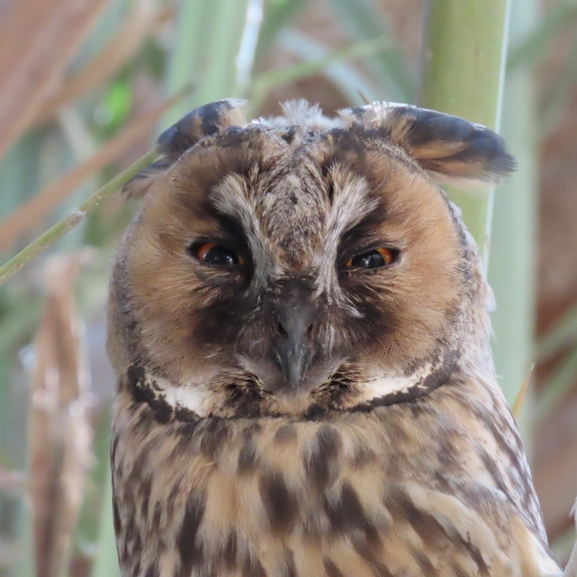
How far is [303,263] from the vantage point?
0.76 m

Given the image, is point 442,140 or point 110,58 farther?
point 110,58

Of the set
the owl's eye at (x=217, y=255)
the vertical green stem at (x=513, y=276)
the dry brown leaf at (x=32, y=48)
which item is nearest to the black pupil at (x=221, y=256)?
the owl's eye at (x=217, y=255)

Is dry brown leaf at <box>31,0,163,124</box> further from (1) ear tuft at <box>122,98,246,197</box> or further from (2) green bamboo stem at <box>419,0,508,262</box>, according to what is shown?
(2) green bamboo stem at <box>419,0,508,262</box>

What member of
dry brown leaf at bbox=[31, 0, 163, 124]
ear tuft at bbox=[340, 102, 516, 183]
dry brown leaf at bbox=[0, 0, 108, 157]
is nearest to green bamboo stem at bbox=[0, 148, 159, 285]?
ear tuft at bbox=[340, 102, 516, 183]

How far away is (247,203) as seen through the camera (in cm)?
78

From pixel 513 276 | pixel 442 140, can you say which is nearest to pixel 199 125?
pixel 442 140

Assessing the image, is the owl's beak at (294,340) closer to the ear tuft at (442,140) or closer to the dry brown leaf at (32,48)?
the ear tuft at (442,140)

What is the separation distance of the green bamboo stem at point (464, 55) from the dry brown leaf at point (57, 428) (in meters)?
0.57

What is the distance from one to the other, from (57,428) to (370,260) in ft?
1.54

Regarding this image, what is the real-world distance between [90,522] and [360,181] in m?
0.97

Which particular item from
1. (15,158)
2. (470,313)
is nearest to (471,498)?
(470,313)

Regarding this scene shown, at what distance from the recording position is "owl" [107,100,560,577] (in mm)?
794

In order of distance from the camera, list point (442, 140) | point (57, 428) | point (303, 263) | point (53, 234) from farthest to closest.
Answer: point (57, 428), point (442, 140), point (303, 263), point (53, 234)

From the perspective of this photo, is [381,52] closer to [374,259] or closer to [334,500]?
[374,259]
